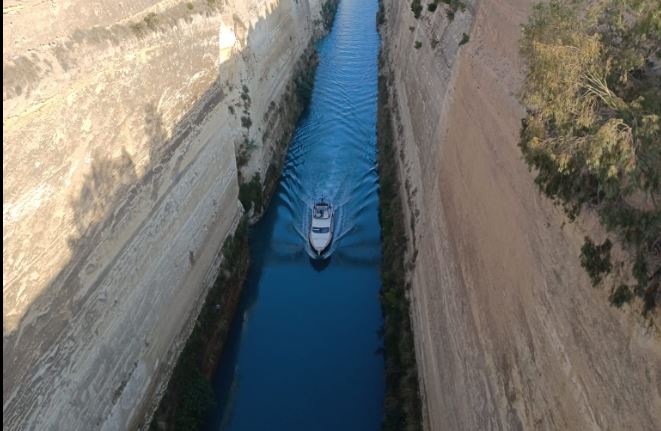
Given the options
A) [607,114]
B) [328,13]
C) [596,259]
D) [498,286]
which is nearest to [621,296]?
[596,259]

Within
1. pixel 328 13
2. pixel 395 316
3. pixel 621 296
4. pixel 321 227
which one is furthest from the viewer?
pixel 328 13

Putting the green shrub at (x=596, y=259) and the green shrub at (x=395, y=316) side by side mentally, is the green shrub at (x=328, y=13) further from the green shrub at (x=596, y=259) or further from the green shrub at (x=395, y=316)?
the green shrub at (x=596, y=259)

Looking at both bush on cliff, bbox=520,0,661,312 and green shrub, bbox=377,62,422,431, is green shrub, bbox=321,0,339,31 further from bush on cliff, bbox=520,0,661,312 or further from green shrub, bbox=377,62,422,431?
bush on cliff, bbox=520,0,661,312

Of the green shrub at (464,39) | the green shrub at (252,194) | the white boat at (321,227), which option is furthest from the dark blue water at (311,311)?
the green shrub at (464,39)

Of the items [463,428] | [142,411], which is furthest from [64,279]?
[463,428]

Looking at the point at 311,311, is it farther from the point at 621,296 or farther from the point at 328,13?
the point at 328,13
